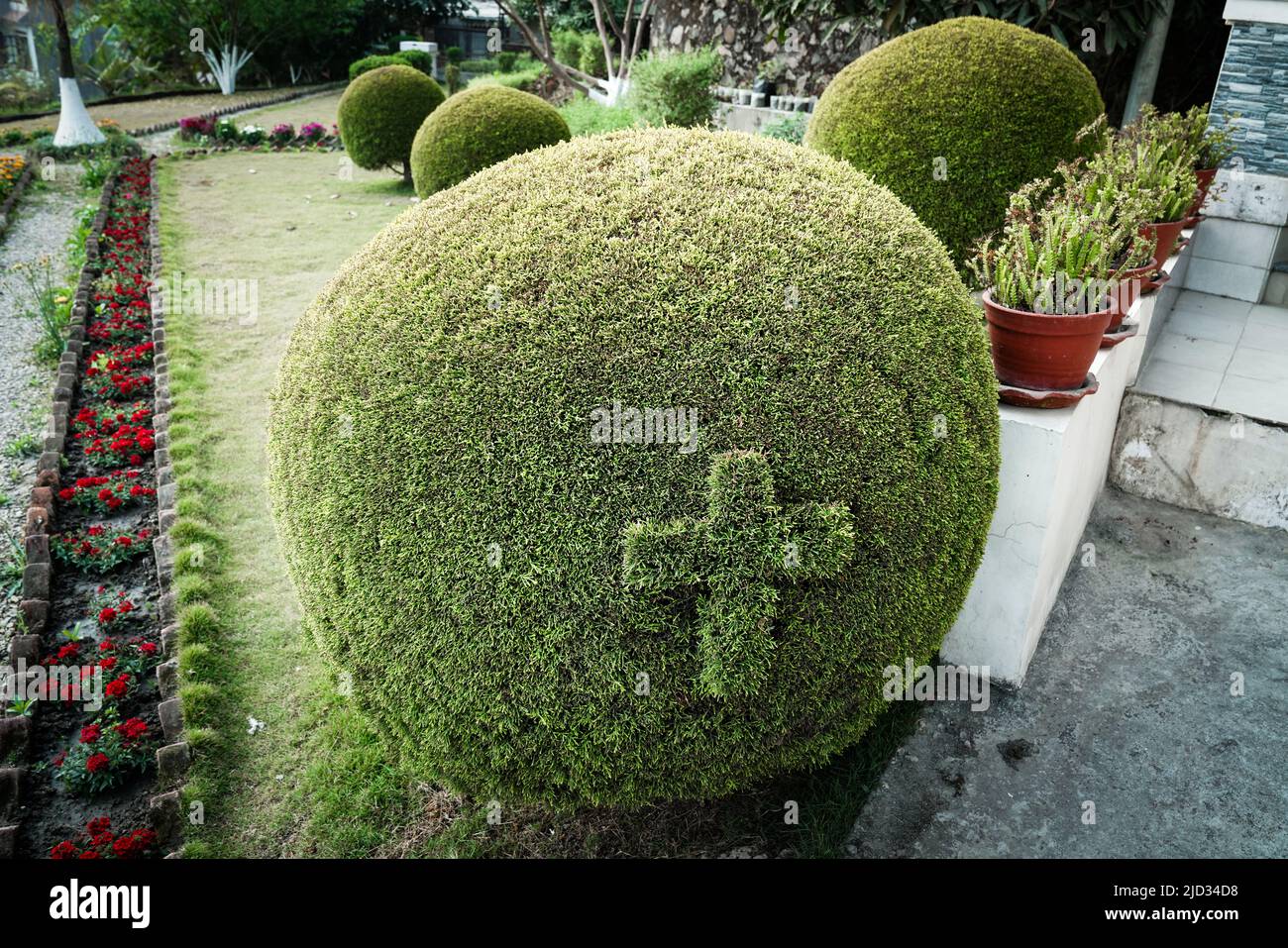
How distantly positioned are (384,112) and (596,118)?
3797 mm

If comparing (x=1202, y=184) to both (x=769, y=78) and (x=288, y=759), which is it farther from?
(x=769, y=78)

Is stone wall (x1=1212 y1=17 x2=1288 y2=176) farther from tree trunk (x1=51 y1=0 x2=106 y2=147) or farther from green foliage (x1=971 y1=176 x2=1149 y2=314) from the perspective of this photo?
tree trunk (x1=51 y1=0 x2=106 y2=147)

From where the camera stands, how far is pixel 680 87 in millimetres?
13227

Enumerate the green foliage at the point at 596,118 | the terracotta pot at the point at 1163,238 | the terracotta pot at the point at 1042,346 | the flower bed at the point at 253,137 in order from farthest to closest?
the flower bed at the point at 253,137 < the green foliage at the point at 596,118 < the terracotta pot at the point at 1163,238 < the terracotta pot at the point at 1042,346

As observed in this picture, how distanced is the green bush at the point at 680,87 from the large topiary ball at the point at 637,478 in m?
11.4

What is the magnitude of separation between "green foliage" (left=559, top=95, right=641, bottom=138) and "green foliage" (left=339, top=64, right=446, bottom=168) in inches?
84.9

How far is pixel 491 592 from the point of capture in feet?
7.40

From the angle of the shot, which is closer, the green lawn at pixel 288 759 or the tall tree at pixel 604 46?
the green lawn at pixel 288 759

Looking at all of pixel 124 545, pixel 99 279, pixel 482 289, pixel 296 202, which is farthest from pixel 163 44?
pixel 482 289

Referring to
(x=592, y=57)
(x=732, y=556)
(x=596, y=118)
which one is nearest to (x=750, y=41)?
(x=596, y=118)

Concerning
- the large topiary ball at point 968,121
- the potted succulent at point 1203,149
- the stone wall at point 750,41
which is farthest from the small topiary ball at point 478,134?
the potted succulent at point 1203,149

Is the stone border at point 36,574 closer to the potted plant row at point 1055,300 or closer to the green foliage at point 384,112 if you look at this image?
the potted plant row at point 1055,300

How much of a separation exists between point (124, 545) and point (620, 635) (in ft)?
12.0

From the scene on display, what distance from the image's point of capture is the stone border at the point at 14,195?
10680mm
